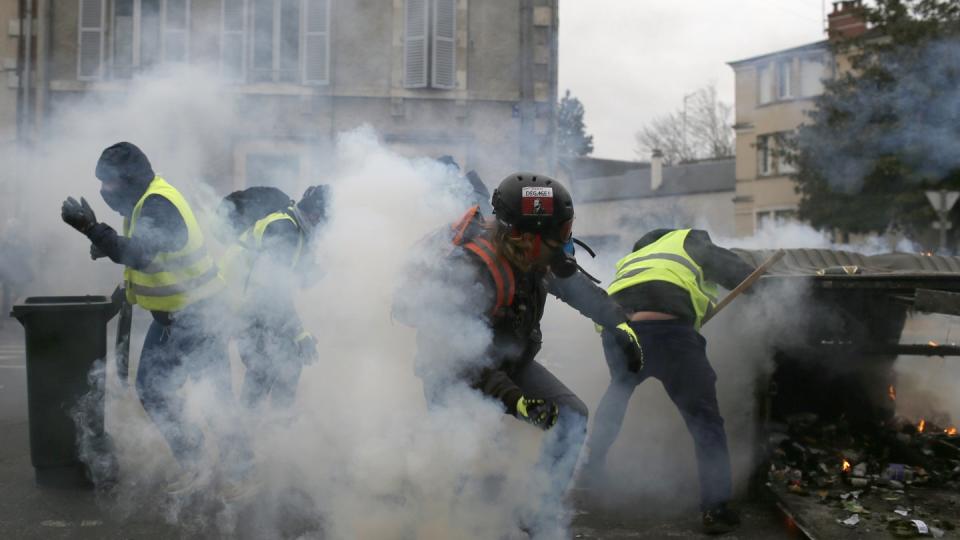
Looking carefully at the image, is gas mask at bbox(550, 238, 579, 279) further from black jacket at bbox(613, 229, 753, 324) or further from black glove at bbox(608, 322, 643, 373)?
black jacket at bbox(613, 229, 753, 324)

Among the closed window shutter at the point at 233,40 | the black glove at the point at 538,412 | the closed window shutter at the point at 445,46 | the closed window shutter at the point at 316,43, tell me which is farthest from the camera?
the closed window shutter at the point at 445,46

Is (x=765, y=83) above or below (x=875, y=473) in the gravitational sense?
above

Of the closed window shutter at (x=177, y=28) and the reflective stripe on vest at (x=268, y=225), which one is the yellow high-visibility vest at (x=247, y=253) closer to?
the reflective stripe on vest at (x=268, y=225)

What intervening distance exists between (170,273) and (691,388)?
2.65 m

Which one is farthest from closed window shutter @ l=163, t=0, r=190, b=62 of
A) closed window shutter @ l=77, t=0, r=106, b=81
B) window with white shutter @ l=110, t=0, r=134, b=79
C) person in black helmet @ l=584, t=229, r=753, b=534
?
person in black helmet @ l=584, t=229, r=753, b=534

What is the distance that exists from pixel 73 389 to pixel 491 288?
8.51ft

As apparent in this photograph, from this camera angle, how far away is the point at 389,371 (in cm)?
401

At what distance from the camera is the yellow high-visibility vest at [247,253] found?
473 cm

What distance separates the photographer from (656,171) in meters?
41.3

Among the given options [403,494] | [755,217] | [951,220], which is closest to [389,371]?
[403,494]

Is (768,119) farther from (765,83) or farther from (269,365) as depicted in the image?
(269,365)

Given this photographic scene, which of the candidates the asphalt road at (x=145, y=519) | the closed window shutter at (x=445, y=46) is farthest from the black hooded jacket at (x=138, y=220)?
the closed window shutter at (x=445, y=46)

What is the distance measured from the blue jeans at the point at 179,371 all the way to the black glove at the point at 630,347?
6.97 feet

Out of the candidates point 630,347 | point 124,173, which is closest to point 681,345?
point 630,347
